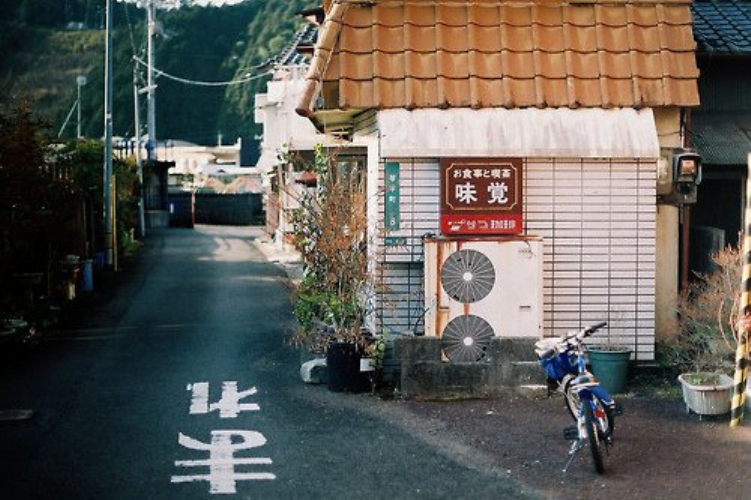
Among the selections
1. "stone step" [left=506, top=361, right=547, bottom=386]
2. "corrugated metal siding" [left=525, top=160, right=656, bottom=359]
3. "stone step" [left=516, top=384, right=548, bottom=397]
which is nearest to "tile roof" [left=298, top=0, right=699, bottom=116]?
"corrugated metal siding" [left=525, top=160, right=656, bottom=359]

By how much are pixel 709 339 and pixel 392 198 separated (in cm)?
402

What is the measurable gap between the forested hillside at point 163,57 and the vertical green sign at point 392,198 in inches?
2439

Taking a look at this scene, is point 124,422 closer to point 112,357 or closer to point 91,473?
point 91,473

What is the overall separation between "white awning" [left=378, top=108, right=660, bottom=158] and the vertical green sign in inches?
10.4

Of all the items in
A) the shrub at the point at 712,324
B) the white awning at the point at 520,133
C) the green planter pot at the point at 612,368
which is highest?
the white awning at the point at 520,133

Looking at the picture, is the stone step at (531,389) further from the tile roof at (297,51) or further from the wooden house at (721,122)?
the tile roof at (297,51)

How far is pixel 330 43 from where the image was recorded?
1249 centimetres

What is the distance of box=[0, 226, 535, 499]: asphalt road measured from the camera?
852 centimetres

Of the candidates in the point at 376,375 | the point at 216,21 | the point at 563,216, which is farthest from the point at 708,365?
the point at 216,21

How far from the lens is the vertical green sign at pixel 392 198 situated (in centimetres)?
1245

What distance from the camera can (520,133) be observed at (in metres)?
12.4

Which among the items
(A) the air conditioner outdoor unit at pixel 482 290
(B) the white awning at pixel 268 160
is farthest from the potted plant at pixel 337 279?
(B) the white awning at pixel 268 160

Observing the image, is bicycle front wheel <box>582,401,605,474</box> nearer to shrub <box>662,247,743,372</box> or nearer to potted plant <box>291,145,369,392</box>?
shrub <box>662,247,743,372</box>

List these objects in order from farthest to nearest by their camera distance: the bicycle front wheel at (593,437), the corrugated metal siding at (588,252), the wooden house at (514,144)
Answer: the corrugated metal siding at (588,252)
the wooden house at (514,144)
the bicycle front wheel at (593,437)
